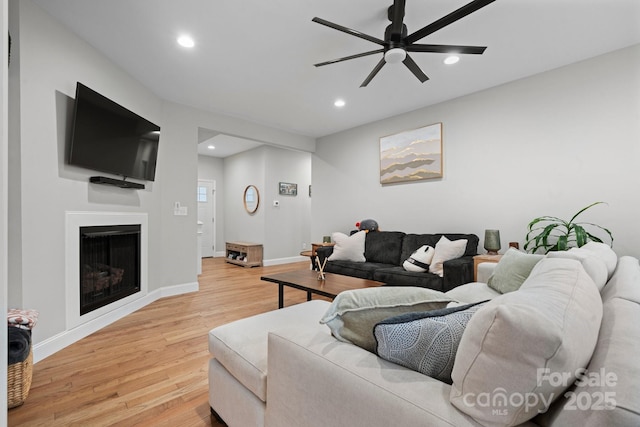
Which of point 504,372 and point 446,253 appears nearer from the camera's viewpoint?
point 504,372

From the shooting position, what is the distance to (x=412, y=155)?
13.9 ft

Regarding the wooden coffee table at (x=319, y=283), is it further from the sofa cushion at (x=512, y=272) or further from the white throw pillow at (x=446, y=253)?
the sofa cushion at (x=512, y=272)

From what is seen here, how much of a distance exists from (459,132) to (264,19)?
2.75 metres

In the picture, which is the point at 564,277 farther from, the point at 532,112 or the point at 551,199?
the point at 532,112

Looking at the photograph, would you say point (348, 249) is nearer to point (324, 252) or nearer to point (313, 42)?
point (324, 252)

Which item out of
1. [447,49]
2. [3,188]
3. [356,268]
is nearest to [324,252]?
[356,268]

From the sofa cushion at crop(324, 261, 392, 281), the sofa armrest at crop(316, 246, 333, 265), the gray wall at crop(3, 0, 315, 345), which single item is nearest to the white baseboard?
the gray wall at crop(3, 0, 315, 345)

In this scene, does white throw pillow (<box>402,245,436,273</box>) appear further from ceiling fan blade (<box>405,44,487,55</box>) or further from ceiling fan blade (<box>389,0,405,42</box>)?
ceiling fan blade (<box>389,0,405,42</box>)

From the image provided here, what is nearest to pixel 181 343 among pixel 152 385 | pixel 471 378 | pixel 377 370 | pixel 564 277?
pixel 152 385

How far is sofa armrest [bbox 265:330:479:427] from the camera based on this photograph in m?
0.71

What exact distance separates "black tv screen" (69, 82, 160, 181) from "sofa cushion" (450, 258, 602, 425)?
303 centimetres

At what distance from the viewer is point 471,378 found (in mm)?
642

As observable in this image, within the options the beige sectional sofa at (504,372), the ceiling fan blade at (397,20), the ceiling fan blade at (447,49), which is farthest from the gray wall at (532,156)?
the beige sectional sofa at (504,372)

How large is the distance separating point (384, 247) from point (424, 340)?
338cm
